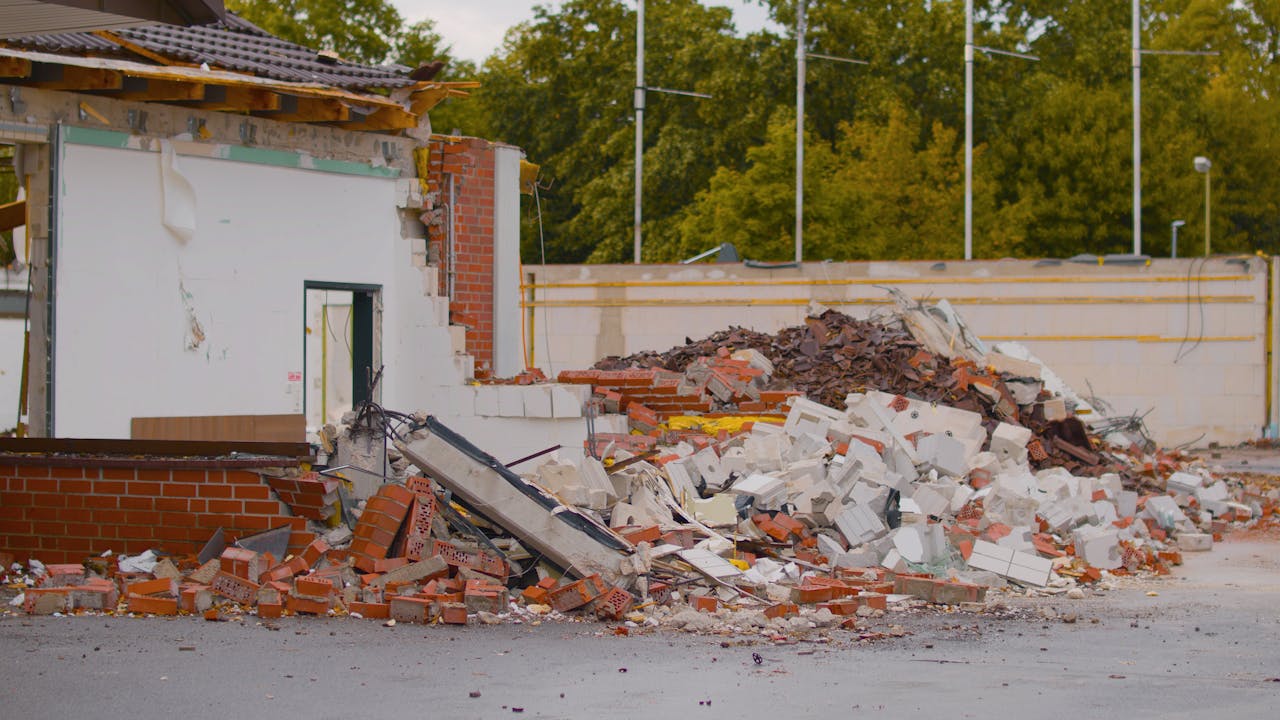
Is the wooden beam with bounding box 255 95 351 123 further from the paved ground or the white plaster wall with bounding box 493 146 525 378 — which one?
the paved ground

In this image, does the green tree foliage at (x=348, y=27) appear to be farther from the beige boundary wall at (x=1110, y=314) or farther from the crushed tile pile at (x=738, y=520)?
the crushed tile pile at (x=738, y=520)

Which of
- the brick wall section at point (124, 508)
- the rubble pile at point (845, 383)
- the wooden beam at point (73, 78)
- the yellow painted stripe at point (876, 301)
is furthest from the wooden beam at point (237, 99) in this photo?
the yellow painted stripe at point (876, 301)

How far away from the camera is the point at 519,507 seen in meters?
9.35

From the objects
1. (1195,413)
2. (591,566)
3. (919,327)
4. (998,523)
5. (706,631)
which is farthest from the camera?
(1195,413)

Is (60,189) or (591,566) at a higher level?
(60,189)

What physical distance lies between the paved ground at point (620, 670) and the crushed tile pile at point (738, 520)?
0.46 m

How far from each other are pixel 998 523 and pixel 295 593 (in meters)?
6.22

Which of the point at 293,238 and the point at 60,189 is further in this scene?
the point at 293,238

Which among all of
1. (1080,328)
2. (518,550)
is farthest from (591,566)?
(1080,328)

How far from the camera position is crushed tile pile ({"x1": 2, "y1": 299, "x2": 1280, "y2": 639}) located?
8.73 metres

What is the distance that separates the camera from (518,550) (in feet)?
31.5

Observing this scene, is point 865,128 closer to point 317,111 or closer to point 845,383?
point 845,383

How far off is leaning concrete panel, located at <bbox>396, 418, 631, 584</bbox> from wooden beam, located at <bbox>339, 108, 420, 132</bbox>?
19.2ft

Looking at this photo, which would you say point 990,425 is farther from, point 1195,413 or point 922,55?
point 922,55
